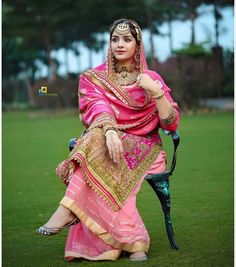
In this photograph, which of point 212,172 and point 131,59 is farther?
point 212,172

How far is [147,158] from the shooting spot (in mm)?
4094

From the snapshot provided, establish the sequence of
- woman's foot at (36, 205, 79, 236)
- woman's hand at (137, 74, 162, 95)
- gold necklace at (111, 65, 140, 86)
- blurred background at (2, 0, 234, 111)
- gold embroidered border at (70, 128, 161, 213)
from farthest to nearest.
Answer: blurred background at (2, 0, 234, 111)
gold necklace at (111, 65, 140, 86)
woman's hand at (137, 74, 162, 95)
gold embroidered border at (70, 128, 161, 213)
woman's foot at (36, 205, 79, 236)

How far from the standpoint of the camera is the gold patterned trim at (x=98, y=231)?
3.82m

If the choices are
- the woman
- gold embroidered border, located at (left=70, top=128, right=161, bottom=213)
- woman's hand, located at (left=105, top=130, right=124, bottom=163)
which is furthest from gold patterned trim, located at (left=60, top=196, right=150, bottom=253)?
woman's hand, located at (left=105, top=130, right=124, bottom=163)

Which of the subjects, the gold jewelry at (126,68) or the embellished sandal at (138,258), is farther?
the gold jewelry at (126,68)

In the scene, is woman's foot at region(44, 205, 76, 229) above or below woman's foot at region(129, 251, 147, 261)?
above

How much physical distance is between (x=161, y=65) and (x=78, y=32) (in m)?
13.9

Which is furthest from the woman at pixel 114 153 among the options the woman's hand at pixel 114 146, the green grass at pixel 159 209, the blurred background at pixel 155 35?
the blurred background at pixel 155 35

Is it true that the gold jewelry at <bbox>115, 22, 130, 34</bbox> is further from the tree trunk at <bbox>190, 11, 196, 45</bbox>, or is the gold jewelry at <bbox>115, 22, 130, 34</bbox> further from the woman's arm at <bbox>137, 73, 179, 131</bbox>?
the tree trunk at <bbox>190, 11, 196, 45</bbox>

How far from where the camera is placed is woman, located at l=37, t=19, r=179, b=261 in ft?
12.7

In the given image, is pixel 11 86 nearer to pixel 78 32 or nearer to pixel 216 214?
pixel 78 32

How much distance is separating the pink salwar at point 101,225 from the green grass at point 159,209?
0.08 meters

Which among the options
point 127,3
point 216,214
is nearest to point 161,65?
point 127,3

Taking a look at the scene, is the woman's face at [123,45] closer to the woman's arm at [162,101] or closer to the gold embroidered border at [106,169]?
the woman's arm at [162,101]
